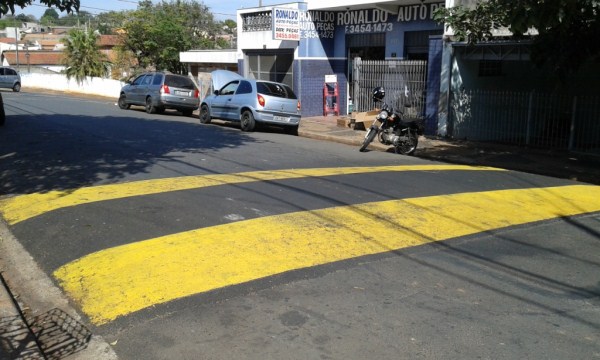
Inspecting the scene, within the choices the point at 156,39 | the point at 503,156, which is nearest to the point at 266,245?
the point at 503,156

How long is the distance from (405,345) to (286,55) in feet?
63.5

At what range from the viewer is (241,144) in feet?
44.5

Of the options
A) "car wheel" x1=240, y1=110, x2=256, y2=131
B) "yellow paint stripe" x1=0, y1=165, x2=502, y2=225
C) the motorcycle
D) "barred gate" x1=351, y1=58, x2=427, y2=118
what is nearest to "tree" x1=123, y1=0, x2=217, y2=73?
"barred gate" x1=351, y1=58, x2=427, y2=118

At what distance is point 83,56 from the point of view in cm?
4028

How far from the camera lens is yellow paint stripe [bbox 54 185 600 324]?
4.82m

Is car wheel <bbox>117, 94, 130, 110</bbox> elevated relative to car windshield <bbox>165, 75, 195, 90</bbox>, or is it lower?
lower

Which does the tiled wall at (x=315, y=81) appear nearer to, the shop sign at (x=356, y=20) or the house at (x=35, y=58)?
the shop sign at (x=356, y=20)

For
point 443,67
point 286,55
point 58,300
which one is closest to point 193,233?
point 58,300

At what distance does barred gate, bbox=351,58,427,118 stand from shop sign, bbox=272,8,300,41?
9.82 feet

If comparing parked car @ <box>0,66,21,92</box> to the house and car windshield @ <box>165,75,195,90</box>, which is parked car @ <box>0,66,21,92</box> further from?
the house

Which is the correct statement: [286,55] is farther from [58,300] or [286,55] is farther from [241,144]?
[58,300]

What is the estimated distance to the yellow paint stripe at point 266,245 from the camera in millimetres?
4816

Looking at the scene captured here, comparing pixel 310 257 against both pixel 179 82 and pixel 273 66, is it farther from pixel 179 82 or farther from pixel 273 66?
pixel 273 66

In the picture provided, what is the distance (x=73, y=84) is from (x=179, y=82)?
74.2 feet
